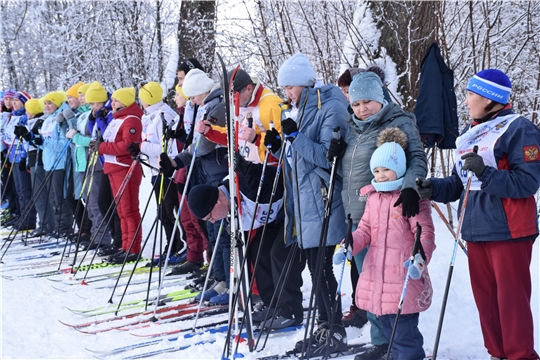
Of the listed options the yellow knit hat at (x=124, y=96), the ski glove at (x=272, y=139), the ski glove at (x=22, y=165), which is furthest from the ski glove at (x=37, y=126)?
the ski glove at (x=272, y=139)

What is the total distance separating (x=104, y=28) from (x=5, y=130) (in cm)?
583

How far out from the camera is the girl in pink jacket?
291 centimetres

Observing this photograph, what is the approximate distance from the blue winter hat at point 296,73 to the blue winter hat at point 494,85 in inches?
44.9

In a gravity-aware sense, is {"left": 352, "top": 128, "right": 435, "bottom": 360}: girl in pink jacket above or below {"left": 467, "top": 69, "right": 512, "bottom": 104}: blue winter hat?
below

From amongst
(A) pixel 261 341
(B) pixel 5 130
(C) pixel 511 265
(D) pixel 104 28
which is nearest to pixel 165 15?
(D) pixel 104 28

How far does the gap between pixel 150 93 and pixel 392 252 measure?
3899 mm

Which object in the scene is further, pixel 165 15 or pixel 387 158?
pixel 165 15

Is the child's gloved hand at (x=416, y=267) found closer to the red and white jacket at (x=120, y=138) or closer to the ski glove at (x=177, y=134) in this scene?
the ski glove at (x=177, y=134)

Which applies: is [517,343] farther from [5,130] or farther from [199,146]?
[5,130]

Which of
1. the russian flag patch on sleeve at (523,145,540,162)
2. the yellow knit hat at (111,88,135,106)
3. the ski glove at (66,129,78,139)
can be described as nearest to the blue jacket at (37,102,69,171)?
the ski glove at (66,129,78,139)

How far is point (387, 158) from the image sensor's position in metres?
2.96

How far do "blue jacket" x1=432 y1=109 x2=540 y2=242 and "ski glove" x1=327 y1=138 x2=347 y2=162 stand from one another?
770 mm

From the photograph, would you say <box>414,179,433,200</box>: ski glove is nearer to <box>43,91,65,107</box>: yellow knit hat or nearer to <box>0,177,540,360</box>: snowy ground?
<box>0,177,540,360</box>: snowy ground

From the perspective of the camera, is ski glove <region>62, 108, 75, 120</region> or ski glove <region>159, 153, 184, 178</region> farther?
ski glove <region>62, 108, 75, 120</region>
